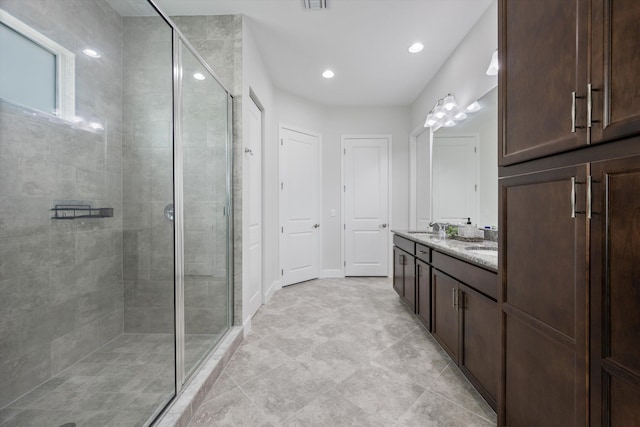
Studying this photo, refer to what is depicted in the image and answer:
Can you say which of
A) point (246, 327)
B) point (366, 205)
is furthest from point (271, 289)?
point (366, 205)

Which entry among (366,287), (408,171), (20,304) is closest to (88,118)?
(20,304)

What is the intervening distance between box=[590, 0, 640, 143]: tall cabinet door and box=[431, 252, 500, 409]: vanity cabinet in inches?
34.7

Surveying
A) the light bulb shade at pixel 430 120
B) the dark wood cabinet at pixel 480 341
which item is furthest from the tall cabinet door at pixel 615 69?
the light bulb shade at pixel 430 120

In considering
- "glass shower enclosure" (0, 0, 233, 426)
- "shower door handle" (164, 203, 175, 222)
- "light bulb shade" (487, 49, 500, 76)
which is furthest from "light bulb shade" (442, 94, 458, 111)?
"shower door handle" (164, 203, 175, 222)

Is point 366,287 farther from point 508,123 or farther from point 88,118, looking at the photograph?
point 88,118

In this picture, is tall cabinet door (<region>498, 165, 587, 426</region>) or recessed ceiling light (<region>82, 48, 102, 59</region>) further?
recessed ceiling light (<region>82, 48, 102, 59</region>)

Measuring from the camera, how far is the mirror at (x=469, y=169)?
2.43 meters

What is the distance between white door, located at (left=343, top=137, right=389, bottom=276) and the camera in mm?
4652

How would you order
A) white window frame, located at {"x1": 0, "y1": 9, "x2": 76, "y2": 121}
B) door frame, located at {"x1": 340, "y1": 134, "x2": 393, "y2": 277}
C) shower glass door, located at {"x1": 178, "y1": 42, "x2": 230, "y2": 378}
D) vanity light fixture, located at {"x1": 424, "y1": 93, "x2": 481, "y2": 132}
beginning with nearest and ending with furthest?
white window frame, located at {"x1": 0, "y1": 9, "x2": 76, "y2": 121} → shower glass door, located at {"x1": 178, "y1": 42, "x2": 230, "y2": 378} → vanity light fixture, located at {"x1": 424, "y1": 93, "x2": 481, "y2": 132} → door frame, located at {"x1": 340, "y1": 134, "x2": 393, "y2": 277}

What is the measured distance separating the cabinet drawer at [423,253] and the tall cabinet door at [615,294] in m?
1.59

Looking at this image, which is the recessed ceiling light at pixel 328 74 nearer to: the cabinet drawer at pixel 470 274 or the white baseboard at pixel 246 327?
the cabinet drawer at pixel 470 274

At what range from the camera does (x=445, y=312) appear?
2.06 metres

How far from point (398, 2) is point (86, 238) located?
112 inches

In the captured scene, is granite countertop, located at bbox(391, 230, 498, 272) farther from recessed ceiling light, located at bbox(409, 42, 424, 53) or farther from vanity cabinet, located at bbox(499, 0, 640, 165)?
recessed ceiling light, located at bbox(409, 42, 424, 53)
